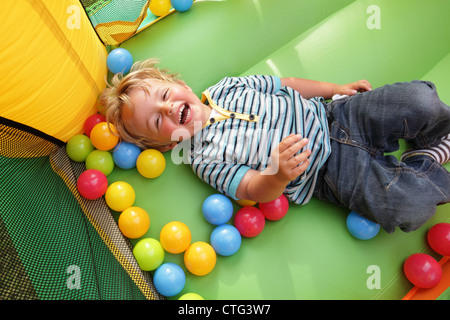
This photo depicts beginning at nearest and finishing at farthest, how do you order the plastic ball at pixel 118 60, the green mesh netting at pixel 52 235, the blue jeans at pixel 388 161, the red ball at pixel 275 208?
1. the green mesh netting at pixel 52 235
2. the blue jeans at pixel 388 161
3. the red ball at pixel 275 208
4. the plastic ball at pixel 118 60

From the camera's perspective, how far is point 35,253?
2.56 ft

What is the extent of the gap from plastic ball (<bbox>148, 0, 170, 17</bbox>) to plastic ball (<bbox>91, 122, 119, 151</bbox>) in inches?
19.7

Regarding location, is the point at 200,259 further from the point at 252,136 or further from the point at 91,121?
the point at 91,121

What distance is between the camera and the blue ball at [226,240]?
103 cm

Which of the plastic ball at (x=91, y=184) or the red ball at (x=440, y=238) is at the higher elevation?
the plastic ball at (x=91, y=184)

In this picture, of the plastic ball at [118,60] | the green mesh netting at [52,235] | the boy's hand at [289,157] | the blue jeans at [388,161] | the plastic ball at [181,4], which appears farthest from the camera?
the plastic ball at [181,4]

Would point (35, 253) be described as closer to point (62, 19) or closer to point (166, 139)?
point (166, 139)

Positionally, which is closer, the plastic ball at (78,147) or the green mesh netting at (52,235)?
the green mesh netting at (52,235)

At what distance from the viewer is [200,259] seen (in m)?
1.01

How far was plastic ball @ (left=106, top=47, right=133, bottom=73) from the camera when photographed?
3.84 ft

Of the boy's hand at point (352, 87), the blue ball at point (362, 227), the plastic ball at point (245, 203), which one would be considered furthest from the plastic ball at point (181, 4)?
the blue ball at point (362, 227)

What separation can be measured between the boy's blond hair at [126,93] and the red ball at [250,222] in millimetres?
364

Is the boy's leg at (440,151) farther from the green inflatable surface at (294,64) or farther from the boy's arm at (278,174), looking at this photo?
the boy's arm at (278,174)

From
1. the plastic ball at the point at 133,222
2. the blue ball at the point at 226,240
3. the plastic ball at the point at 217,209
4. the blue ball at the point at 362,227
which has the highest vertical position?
the plastic ball at the point at 133,222
